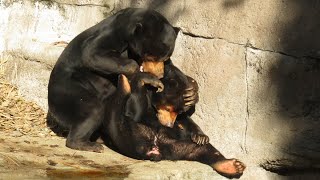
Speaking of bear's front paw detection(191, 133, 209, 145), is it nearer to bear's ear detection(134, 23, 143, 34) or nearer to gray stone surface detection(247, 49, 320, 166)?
gray stone surface detection(247, 49, 320, 166)

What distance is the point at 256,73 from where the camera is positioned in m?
5.20

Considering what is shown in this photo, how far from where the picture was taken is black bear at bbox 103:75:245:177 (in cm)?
534

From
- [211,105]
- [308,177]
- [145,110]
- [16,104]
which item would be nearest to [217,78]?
[211,105]

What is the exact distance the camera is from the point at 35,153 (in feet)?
17.5

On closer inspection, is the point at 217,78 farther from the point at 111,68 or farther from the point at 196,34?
the point at 111,68

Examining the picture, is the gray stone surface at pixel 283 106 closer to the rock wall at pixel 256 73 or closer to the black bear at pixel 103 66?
the rock wall at pixel 256 73

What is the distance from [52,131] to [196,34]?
5.36 ft

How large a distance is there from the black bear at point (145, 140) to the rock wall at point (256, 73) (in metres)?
0.22

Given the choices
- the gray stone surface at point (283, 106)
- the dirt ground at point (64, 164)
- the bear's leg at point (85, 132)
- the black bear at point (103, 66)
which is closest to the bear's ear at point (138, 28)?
the black bear at point (103, 66)

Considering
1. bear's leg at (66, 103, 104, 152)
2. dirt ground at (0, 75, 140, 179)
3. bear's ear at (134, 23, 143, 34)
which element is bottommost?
dirt ground at (0, 75, 140, 179)

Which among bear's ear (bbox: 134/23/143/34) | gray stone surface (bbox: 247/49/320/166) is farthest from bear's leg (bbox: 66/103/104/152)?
gray stone surface (bbox: 247/49/320/166)

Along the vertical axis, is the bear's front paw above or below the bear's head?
below

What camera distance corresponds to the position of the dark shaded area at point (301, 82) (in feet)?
15.9

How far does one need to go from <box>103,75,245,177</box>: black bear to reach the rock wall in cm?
22
